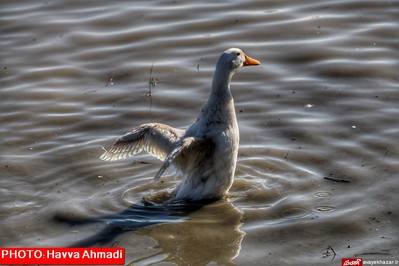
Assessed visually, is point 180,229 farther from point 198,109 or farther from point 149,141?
point 198,109

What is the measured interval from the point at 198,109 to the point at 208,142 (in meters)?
2.02

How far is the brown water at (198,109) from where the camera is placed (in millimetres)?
7977

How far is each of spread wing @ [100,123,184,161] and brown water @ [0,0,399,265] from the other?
0.37 metres

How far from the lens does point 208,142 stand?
342 inches

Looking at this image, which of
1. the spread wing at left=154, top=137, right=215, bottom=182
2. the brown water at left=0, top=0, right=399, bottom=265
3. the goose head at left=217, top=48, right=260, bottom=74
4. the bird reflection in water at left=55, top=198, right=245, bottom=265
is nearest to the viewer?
the bird reflection in water at left=55, top=198, right=245, bottom=265

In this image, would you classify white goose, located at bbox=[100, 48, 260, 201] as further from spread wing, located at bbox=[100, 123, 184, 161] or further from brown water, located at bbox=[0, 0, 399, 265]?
brown water, located at bbox=[0, 0, 399, 265]

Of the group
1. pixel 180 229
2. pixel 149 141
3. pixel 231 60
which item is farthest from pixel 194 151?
pixel 231 60

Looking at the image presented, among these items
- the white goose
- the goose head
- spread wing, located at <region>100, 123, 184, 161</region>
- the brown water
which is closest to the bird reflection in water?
the brown water

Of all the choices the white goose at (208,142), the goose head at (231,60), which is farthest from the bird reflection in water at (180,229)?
the goose head at (231,60)

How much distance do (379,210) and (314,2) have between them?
6008mm

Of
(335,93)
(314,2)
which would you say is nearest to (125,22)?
(314,2)

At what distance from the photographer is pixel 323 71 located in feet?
37.3

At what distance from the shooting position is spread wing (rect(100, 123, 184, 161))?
8.88 metres

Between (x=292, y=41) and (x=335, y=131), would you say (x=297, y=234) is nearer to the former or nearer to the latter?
(x=335, y=131)
